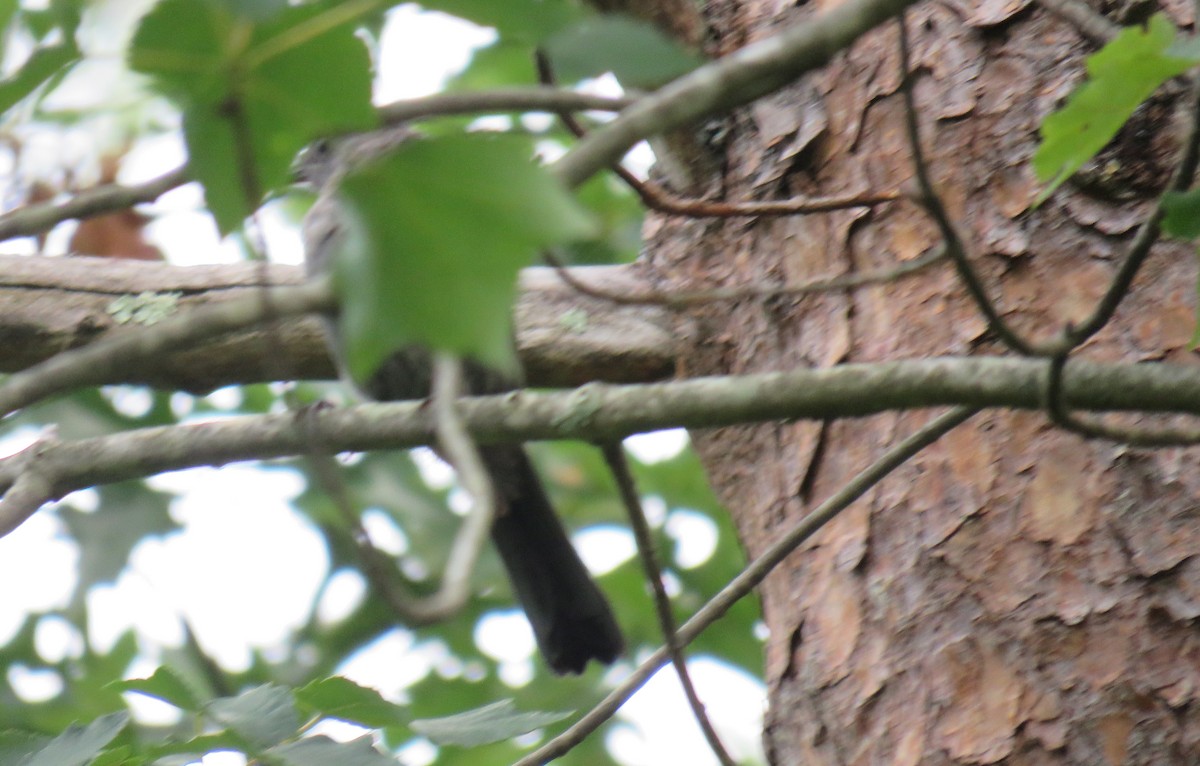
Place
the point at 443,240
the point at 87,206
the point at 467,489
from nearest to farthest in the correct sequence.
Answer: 1. the point at 443,240
2. the point at 467,489
3. the point at 87,206

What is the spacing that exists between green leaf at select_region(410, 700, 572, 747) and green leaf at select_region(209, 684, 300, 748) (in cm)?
19

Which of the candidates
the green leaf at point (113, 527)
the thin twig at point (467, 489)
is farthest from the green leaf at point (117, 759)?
the green leaf at point (113, 527)

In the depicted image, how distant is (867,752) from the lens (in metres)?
1.83

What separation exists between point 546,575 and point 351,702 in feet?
5.73

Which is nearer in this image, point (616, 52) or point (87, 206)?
point (616, 52)

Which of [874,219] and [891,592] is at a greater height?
[874,219]

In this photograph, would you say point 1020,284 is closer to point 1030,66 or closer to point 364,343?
point 1030,66

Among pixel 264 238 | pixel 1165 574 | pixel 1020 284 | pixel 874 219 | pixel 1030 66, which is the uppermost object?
pixel 1030 66

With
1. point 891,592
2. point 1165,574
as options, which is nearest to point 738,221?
point 891,592

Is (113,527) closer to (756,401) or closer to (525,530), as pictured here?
(525,530)

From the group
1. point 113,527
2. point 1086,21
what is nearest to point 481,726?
point 1086,21

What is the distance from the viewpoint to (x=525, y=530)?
3529 millimetres

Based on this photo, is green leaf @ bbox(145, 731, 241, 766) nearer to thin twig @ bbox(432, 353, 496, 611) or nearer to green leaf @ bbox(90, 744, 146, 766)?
green leaf @ bbox(90, 744, 146, 766)

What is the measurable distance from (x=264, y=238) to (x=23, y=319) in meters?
1.60
